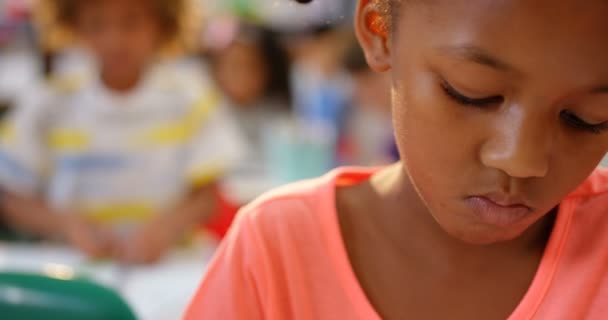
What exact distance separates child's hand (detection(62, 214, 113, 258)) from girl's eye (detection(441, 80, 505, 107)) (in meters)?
1.02

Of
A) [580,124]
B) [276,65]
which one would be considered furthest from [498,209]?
[276,65]

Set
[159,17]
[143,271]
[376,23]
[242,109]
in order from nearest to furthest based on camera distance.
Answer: [376,23] → [143,271] → [159,17] → [242,109]

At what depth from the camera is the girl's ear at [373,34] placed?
24.0 inches

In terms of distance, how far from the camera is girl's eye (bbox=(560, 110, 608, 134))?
52 centimetres

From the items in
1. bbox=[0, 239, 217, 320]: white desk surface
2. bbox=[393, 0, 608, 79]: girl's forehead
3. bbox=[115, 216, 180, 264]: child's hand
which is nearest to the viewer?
bbox=[393, 0, 608, 79]: girl's forehead

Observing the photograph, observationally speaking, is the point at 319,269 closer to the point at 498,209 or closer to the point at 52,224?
the point at 498,209

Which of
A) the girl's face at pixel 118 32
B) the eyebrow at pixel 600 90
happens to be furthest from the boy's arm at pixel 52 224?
the eyebrow at pixel 600 90

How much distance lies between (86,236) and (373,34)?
942 mm

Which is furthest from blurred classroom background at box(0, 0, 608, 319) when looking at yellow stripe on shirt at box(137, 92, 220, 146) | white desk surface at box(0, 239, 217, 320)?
yellow stripe on shirt at box(137, 92, 220, 146)

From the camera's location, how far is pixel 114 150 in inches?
59.7

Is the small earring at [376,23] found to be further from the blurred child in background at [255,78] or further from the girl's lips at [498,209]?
the blurred child in background at [255,78]

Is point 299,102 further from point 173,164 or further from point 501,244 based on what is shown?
point 501,244

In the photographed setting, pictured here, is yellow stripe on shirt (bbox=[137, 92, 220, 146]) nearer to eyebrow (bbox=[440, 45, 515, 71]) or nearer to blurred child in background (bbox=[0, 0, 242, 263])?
blurred child in background (bbox=[0, 0, 242, 263])

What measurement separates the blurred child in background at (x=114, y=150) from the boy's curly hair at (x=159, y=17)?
87 millimetres
